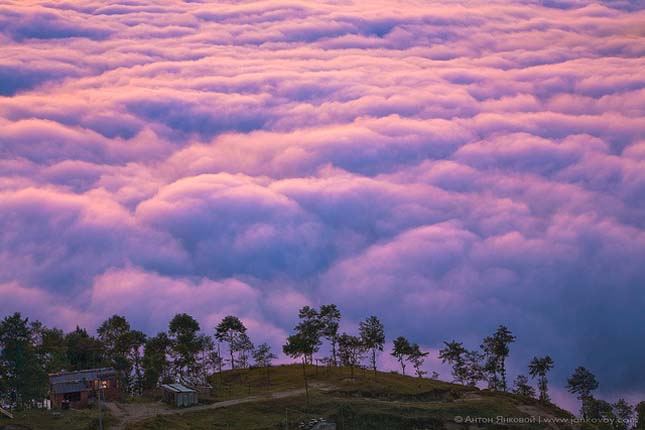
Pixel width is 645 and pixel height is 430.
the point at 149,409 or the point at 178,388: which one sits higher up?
the point at 178,388

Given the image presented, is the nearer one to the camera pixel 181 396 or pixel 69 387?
pixel 181 396

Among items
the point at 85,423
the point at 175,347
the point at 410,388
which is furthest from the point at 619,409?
the point at 85,423

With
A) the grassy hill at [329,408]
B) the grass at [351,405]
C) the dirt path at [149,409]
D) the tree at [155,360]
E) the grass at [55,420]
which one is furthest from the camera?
the tree at [155,360]

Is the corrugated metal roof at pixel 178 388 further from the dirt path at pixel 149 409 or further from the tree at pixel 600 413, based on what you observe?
the tree at pixel 600 413

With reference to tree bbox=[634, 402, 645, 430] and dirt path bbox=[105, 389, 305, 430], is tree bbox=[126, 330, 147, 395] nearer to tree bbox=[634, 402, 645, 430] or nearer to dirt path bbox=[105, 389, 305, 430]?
dirt path bbox=[105, 389, 305, 430]

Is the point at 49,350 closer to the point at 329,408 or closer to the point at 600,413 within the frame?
the point at 329,408

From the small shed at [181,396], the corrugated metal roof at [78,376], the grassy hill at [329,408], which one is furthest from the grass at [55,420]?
the corrugated metal roof at [78,376]

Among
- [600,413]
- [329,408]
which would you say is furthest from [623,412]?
[329,408]

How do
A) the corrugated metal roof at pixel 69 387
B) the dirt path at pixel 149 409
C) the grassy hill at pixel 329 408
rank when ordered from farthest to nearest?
the corrugated metal roof at pixel 69 387, the dirt path at pixel 149 409, the grassy hill at pixel 329 408
